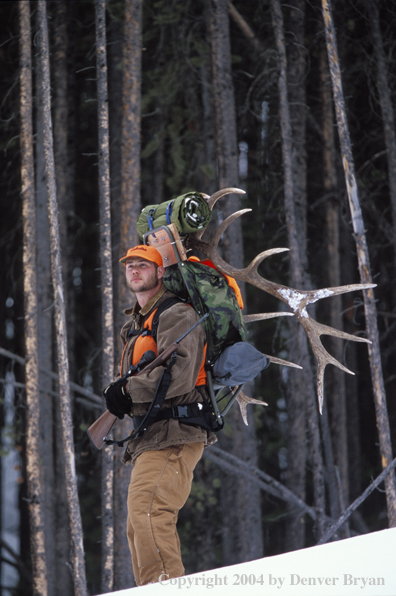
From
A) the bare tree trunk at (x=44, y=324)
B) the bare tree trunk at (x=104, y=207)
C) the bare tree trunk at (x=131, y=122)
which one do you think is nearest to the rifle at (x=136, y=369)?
the bare tree trunk at (x=104, y=207)

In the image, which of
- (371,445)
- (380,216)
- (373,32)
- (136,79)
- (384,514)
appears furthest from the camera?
(371,445)

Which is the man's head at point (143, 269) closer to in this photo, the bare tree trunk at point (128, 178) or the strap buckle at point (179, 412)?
the strap buckle at point (179, 412)

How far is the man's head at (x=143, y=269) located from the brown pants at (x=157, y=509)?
81cm

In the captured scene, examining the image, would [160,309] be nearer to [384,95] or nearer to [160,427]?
[160,427]

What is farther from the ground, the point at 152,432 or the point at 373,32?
the point at 373,32

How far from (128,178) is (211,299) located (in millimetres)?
3077

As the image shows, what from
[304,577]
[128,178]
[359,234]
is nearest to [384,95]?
[359,234]

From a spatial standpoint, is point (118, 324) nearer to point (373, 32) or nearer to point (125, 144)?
point (125, 144)

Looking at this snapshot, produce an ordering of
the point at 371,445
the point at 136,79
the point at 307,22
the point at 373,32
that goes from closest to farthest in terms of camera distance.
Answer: the point at 136,79, the point at 373,32, the point at 307,22, the point at 371,445

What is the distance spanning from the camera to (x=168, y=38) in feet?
25.8

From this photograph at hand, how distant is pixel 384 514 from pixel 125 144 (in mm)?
6326

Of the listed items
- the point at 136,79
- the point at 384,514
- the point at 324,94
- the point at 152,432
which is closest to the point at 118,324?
the point at 136,79

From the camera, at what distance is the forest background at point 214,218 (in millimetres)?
5777

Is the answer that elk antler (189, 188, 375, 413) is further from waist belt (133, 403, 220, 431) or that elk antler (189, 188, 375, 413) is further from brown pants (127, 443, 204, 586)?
brown pants (127, 443, 204, 586)
